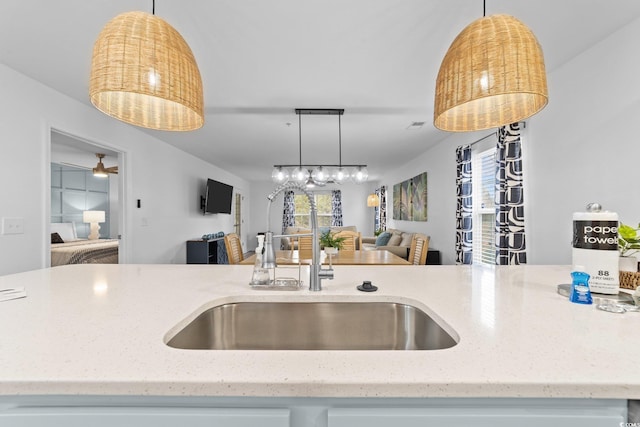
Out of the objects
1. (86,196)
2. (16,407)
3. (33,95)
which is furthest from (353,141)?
(86,196)

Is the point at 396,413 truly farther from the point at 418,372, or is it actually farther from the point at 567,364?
the point at 567,364

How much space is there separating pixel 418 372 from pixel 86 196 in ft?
27.0

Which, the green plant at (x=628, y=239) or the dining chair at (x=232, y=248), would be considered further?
the dining chair at (x=232, y=248)

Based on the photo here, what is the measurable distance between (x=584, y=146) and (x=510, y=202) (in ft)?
2.37

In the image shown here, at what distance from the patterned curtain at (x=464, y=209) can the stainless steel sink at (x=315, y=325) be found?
123 inches

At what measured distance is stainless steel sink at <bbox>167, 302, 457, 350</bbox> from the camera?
105 cm

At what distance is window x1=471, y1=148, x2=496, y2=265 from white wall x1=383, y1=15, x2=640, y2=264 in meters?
0.87

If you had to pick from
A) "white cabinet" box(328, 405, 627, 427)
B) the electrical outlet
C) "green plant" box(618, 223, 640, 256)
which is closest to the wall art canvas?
"green plant" box(618, 223, 640, 256)

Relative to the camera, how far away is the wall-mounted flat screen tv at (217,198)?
19.8ft

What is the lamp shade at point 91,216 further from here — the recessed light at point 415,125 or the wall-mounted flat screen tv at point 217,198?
the recessed light at point 415,125

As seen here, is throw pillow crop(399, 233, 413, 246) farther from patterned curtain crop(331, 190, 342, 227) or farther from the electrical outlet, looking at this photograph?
the electrical outlet

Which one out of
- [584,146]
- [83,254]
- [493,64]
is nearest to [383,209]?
[584,146]

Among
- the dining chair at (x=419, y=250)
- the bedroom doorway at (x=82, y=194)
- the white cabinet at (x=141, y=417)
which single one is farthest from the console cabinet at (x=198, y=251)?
the white cabinet at (x=141, y=417)

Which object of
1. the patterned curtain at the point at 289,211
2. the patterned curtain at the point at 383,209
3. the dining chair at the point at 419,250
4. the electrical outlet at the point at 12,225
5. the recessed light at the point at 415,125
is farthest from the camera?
the patterned curtain at the point at 289,211
